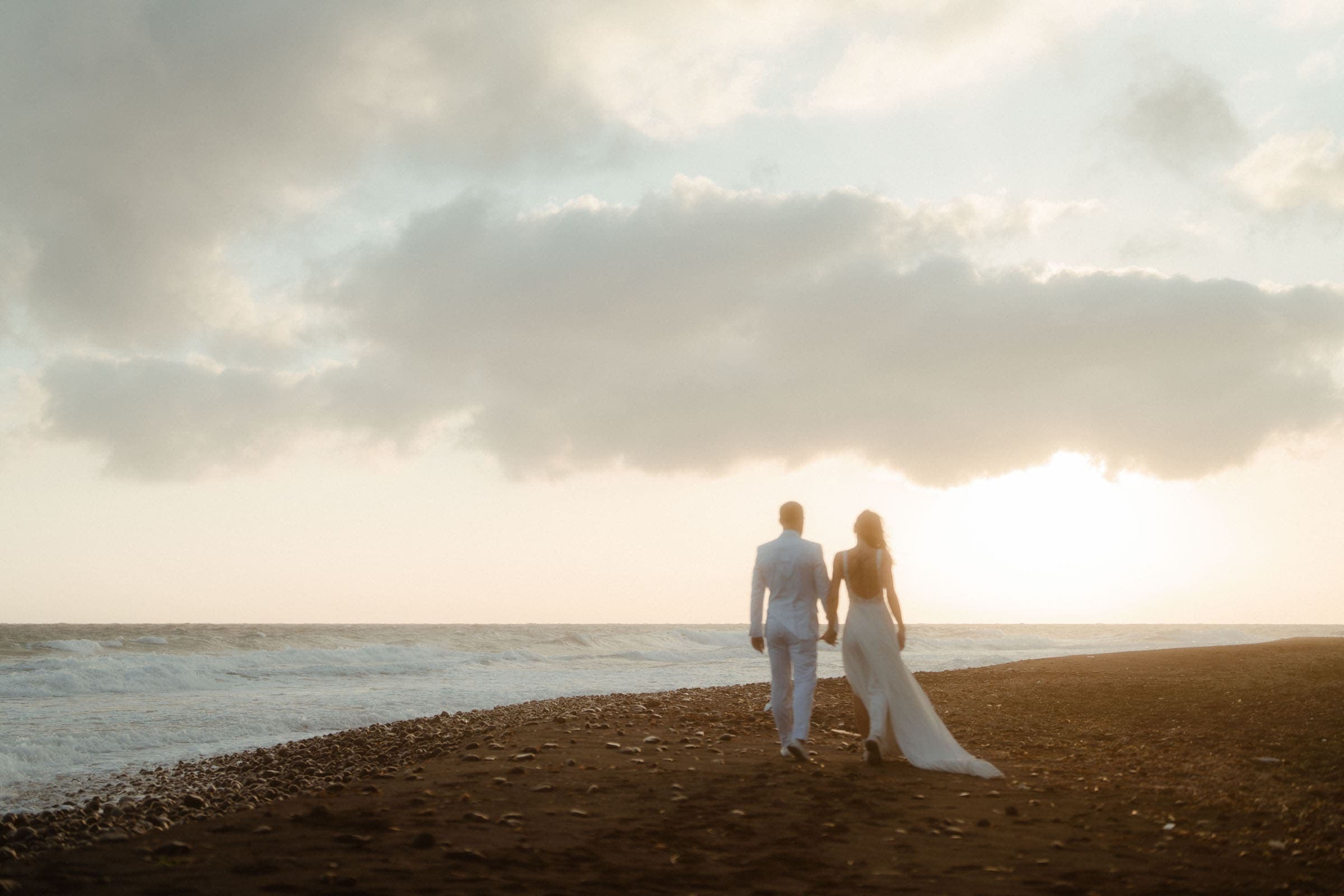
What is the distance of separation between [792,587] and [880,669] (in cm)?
118

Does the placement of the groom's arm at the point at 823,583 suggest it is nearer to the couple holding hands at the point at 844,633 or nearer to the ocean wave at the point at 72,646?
the couple holding hands at the point at 844,633

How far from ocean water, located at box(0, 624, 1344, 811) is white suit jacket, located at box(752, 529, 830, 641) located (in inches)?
328

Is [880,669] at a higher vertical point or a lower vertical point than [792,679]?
higher

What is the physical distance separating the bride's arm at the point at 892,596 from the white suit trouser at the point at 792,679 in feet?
2.78

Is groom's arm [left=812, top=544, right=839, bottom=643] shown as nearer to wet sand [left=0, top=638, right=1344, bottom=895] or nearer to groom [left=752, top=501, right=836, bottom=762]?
groom [left=752, top=501, right=836, bottom=762]

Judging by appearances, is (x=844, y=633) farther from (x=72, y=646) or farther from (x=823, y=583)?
(x=72, y=646)

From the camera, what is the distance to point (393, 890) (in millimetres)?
4930

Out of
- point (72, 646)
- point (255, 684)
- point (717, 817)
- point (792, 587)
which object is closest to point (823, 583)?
point (792, 587)

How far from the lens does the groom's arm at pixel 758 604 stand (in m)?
9.06

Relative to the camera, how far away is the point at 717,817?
6.66 meters

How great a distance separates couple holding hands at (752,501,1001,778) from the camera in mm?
8875

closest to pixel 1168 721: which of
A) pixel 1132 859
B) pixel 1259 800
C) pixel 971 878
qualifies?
pixel 1259 800

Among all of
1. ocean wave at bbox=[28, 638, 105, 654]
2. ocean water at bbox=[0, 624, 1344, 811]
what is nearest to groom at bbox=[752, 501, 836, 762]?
ocean water at bbox=[0, 624, 1344, 811]

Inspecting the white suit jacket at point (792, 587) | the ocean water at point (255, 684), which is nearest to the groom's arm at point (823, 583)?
the white suit jacket at point (792, 587)
